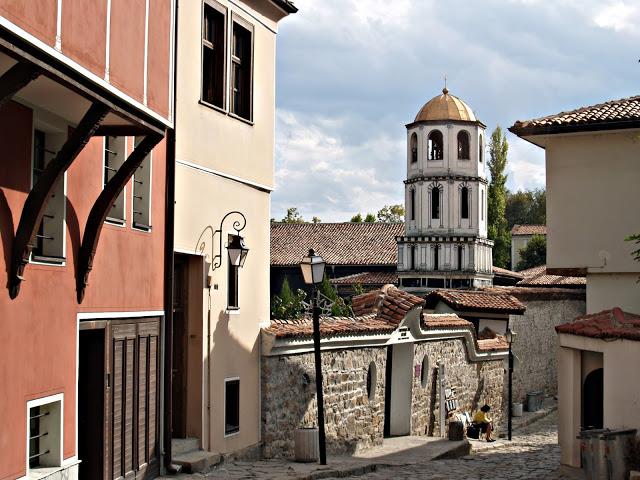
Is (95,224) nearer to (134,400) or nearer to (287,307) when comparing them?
(134,400)

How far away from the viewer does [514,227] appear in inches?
4230

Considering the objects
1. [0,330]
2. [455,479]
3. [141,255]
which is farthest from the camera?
[455,479]

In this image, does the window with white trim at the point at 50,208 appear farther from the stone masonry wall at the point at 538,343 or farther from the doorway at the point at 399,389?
the stone masonry wall at the point at 538,343

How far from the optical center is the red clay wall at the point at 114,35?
26.1ft

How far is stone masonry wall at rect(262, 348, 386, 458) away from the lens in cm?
1661

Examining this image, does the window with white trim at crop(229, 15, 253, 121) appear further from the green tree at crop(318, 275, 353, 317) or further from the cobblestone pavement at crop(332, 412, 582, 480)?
the green tree at crop(318, 275, 353, 317)

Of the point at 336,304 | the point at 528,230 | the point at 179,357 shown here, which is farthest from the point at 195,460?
the point at 528,230

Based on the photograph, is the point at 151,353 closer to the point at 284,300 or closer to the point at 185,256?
the point at 185,256

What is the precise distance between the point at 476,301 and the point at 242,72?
17.4 meters

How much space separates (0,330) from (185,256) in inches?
221

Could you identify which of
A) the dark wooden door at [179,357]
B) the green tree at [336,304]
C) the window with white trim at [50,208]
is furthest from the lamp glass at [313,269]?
the green tree at [336,304]

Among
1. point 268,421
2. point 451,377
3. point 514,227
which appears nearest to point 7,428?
point 268,421

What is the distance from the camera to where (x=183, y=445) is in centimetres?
1424

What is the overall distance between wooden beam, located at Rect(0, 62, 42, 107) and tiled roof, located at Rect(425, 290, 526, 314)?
2433 centimetres
